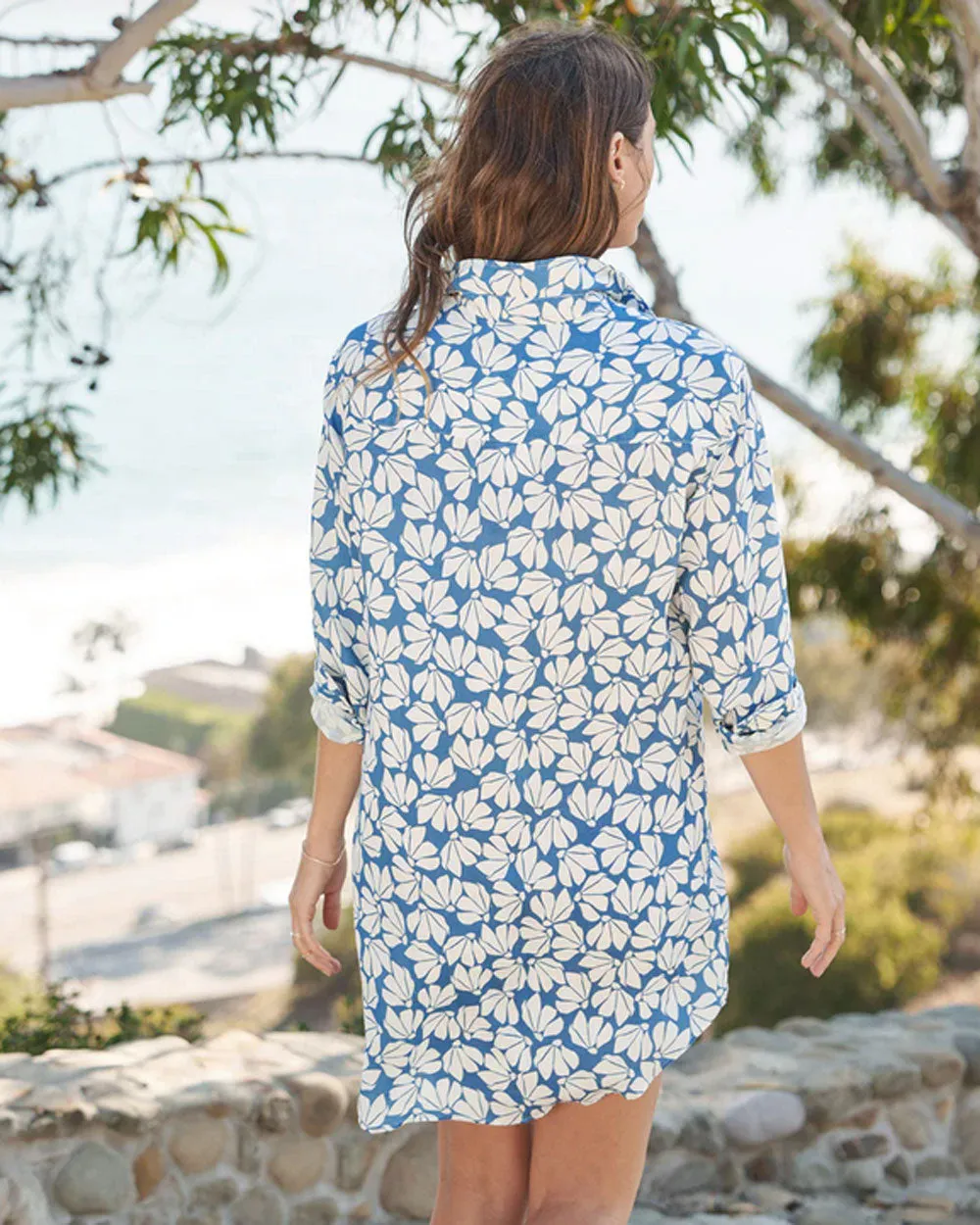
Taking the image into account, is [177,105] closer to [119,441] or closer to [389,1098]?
[389,1098]

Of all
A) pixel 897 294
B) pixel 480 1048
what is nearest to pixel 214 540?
pixel 897 294

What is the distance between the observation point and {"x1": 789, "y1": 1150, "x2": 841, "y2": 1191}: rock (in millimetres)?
3441

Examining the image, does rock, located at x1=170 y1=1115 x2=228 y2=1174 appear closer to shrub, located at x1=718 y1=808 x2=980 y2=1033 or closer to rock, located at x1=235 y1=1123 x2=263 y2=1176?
rock, located at x1=235 y1=1123 x2=263 y2=1176

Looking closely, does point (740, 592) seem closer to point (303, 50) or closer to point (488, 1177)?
point (488, 1177)

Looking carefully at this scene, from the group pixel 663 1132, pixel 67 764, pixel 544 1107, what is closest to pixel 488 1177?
pixel 544 1107

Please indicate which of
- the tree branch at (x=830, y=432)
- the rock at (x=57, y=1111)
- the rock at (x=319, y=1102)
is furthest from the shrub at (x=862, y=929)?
the rock at (x=57, y=1111)

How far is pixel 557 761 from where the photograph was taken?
4.80 feet

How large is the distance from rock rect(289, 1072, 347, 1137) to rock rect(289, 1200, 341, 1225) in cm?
14

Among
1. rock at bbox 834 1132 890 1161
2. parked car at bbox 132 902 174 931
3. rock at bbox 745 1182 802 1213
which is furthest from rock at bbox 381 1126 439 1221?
parked car at bbox 132 902 174 931

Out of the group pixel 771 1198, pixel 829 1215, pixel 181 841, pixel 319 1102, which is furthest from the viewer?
pixel 181 841

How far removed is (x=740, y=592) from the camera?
1.47 meters

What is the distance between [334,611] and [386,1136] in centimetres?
180

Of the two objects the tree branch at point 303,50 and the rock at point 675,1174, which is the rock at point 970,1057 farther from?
the tree branch at point 303,50

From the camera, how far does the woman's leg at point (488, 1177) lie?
5.15 feet
